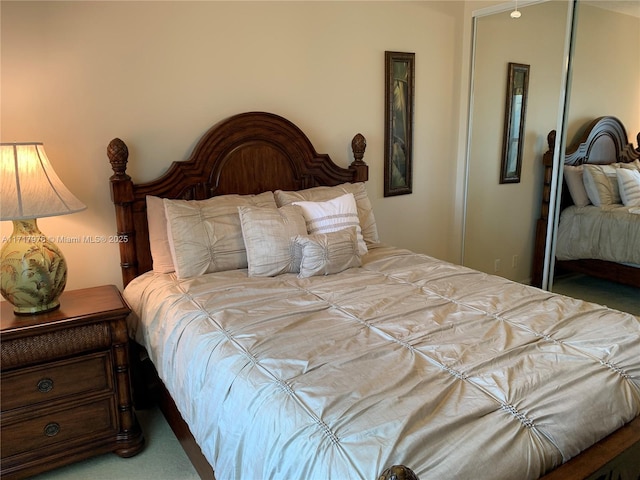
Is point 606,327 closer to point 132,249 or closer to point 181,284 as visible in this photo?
point 181,284

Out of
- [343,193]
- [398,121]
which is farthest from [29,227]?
[398,121]

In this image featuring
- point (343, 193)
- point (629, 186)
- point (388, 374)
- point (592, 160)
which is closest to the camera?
point (388, 374)

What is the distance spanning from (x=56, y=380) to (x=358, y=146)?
7.14 ft

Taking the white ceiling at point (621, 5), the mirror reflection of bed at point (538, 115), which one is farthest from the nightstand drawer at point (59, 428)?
the white ceiling at point (621, 5)

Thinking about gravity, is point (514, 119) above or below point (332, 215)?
above

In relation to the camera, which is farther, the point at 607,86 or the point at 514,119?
the point at 514,119

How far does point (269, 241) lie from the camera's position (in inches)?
94.0

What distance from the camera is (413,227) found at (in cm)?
375

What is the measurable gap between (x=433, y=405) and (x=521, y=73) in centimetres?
285

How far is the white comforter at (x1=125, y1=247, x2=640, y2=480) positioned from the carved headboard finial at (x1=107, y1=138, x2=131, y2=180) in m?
0.63

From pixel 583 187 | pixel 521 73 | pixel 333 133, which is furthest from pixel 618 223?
pixel 333 133

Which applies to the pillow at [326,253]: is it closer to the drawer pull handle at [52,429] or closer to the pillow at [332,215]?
the pillow at [332,215]

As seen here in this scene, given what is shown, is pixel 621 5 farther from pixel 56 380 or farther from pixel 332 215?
pixel 56 380

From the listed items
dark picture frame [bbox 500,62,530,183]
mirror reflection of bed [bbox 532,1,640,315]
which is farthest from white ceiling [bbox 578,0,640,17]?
dark picture frame [bbox 500,62,530,183]
